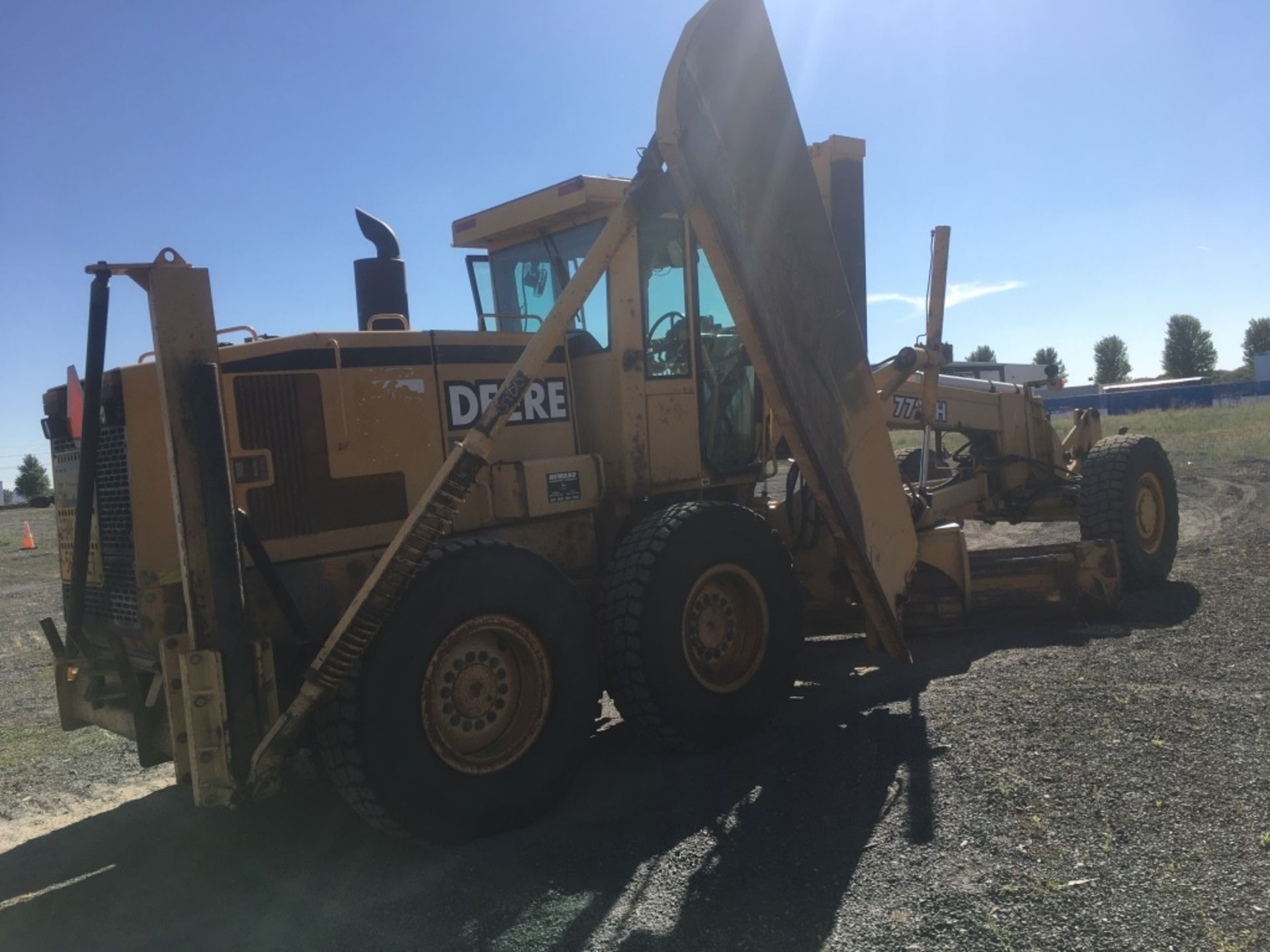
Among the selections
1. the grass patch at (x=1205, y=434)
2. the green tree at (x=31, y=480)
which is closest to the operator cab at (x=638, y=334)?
the grass patch at (x=1205, y=434)

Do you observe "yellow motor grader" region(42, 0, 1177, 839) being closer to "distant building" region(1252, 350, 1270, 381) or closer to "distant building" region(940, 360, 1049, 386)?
"distant building" region(940, 360, 1049, 386)

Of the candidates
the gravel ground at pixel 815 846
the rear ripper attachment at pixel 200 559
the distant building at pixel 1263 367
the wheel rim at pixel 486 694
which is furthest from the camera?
the distant building at pixel 1263 367

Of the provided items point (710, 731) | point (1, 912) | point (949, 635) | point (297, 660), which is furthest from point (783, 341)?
point (1, 912)

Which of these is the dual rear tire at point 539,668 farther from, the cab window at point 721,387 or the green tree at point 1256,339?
the green tree at point 1256,339

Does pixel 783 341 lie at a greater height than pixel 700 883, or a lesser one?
greater

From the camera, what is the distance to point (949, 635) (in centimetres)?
754

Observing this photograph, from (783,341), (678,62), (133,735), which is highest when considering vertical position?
(678,62)

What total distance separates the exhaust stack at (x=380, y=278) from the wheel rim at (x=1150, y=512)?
669 centimetres

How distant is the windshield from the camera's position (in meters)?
5.82

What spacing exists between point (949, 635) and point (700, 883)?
13.9 feet

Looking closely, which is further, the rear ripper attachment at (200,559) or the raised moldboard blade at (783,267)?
the raised moldboard blade at (783,267)

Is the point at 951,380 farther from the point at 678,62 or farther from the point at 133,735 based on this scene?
the point at 133,735

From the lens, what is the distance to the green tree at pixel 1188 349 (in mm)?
106125

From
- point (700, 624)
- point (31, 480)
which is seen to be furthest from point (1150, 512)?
point (31, 480)
